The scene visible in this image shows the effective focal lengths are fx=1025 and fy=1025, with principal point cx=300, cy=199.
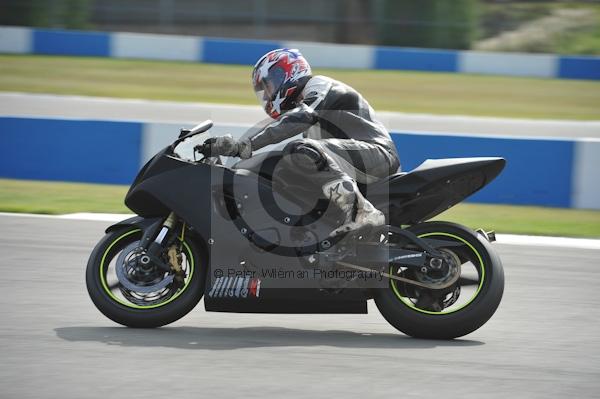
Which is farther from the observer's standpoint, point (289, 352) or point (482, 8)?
point (482, 8)

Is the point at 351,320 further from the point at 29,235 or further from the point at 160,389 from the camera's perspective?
the point at 29,235

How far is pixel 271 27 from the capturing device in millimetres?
33969

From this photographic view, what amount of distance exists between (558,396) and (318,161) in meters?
1.74

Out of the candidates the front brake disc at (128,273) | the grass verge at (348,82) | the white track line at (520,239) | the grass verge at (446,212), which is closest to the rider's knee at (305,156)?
the front brake disc at (128,273)

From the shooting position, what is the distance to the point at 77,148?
11.9 m

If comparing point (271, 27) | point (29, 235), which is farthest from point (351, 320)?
point (271, 27)

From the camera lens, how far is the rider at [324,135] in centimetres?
548

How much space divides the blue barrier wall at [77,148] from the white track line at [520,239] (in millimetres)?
1691

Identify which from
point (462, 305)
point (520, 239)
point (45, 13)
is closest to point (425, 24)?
point (45, 13)

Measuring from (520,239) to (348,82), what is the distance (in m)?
14.1

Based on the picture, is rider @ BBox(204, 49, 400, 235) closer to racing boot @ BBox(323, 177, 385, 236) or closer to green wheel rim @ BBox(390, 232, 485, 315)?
racing boot @ BBox(323, 177, 385, 236)

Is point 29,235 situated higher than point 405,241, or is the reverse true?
point 405,241

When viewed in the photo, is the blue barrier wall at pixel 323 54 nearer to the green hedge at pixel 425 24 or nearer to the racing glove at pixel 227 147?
the green hedge at pixel 425 24

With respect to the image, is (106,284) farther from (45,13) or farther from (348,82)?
(45,13)
